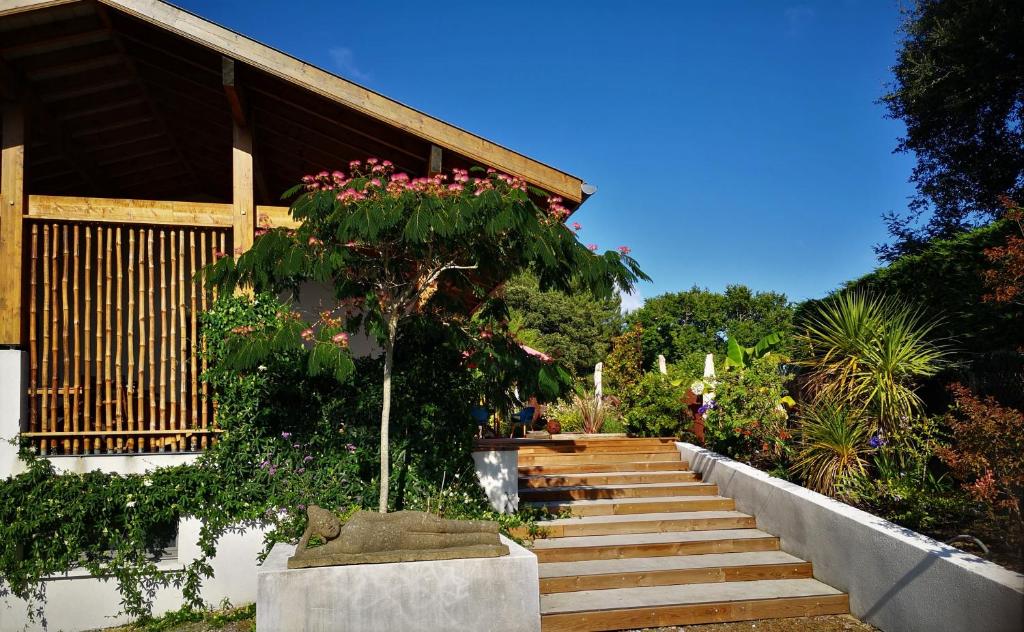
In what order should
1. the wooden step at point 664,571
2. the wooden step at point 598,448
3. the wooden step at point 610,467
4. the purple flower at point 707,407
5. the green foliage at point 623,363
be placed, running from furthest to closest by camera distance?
1. the green foliage at point 623,363
2. the wooden step at point 598,448
3. the purple flower at point 707,407
4. the wooden step at point 610,467
5. the wooden step at point 664,571

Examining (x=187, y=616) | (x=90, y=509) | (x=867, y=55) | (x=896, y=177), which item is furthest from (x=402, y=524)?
(x=896, y=177)

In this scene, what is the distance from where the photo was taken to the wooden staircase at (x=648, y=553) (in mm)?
5965

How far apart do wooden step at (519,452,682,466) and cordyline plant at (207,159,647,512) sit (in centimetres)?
368

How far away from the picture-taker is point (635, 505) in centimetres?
820

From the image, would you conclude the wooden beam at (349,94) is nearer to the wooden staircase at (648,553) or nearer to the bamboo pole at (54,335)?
the bamboo pole at (54,335)

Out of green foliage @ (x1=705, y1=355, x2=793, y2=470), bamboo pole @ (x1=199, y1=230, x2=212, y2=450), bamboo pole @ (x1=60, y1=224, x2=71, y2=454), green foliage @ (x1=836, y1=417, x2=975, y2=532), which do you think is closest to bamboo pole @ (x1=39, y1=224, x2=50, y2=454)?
bamboo pole @ (x1=60, y1=224, x2=71, y2=454)

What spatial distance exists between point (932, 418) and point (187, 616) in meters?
8.11

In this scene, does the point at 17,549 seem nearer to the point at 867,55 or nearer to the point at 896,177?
the point at 867,55

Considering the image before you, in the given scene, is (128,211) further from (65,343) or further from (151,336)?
(65,343)

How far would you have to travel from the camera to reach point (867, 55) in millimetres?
14445

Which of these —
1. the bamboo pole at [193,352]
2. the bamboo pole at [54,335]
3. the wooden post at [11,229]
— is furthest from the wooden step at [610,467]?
the wooden post at [11,229]

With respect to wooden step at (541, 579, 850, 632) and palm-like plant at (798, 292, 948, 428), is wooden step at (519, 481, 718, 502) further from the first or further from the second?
wooden step at (541, 579, 850, 632)

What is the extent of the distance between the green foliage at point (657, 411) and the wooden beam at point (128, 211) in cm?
695

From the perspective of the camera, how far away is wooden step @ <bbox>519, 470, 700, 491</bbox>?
879 centimetres
